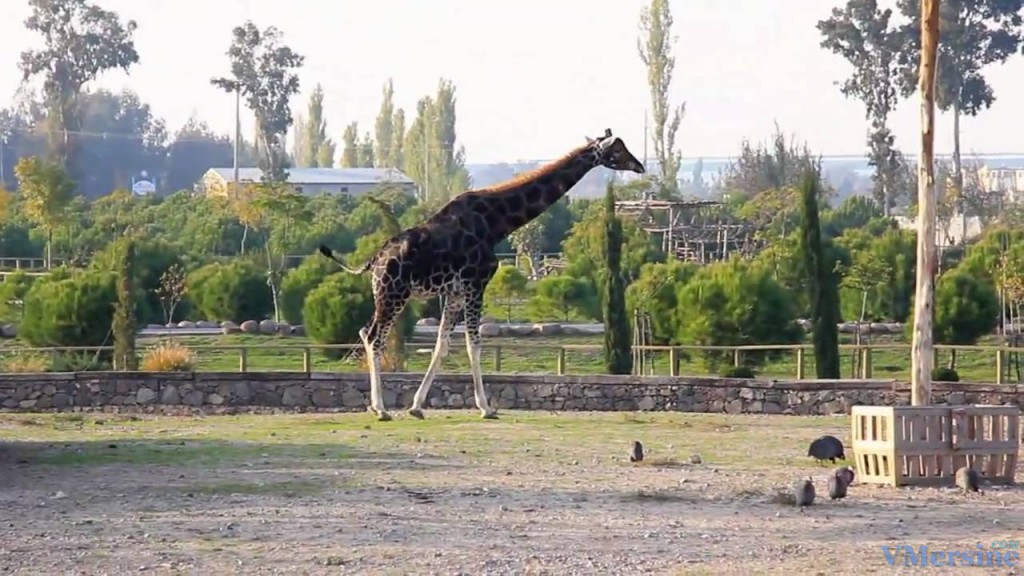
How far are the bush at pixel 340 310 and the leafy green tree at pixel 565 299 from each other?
39.9ft

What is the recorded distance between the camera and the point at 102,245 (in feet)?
187

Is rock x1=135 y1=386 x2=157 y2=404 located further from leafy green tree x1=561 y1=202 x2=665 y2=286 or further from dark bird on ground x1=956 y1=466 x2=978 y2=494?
leafy green tree x1=561 y1=202 x2=665 y2=286

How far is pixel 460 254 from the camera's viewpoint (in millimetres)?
19953

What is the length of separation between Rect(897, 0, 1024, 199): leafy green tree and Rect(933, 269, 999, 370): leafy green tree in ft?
129

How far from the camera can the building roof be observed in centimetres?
10081

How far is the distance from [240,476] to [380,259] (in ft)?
20.2

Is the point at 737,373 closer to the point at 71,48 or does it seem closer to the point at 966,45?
the point at 966,45

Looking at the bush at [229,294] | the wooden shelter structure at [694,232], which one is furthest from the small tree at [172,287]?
the wooden shelter structure at [694,232]

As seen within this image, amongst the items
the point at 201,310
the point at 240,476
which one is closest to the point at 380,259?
the point at 240,476

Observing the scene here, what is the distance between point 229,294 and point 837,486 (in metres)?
30.5

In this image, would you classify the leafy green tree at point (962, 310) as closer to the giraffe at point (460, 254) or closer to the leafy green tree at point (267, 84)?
the giraffe at point (460, 254)

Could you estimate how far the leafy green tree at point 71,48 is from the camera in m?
92.2

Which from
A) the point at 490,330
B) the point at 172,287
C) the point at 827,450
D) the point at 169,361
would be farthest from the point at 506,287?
the point at 827,450

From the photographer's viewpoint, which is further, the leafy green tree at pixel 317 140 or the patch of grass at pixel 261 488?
the leafy green tree at pixel 317 140
